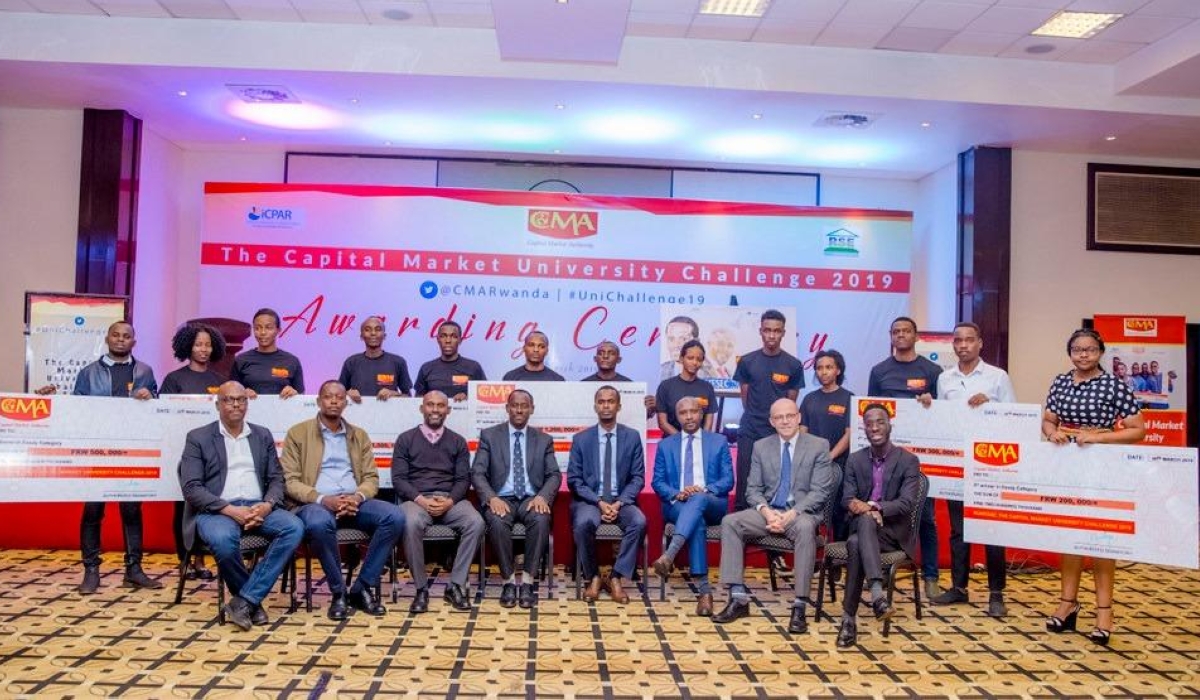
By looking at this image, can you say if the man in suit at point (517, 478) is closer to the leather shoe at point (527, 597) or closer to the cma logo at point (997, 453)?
the leather shoe at point (527, 597)

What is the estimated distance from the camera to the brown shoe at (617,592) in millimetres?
5297

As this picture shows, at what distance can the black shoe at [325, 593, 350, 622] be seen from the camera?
4.80m

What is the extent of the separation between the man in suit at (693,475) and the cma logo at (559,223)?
11.3 ft

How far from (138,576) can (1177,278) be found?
995cm

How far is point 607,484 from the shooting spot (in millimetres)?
5719

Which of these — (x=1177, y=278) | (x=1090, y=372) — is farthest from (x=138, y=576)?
(x=1177, y=278)

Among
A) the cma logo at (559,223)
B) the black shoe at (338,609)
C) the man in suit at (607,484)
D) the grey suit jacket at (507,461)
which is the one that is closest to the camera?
the black shoe at (338,609)

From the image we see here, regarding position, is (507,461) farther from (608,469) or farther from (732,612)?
(732,612)

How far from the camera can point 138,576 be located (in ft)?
17.6

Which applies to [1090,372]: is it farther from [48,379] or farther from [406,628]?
[48,379]

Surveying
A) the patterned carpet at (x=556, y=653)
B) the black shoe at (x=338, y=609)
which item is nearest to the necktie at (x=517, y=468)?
the patterned carpet at (x=556, y=653)

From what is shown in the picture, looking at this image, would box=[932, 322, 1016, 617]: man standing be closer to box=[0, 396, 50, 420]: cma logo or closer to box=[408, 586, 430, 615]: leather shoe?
box=[408, 586, 430, 615]: leather shoe

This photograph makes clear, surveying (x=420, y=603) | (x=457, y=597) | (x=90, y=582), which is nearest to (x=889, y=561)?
(x=457, y=597)

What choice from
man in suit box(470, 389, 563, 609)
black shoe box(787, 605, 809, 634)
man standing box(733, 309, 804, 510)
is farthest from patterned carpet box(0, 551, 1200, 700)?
man standing box(733, 309, 804, 510)
